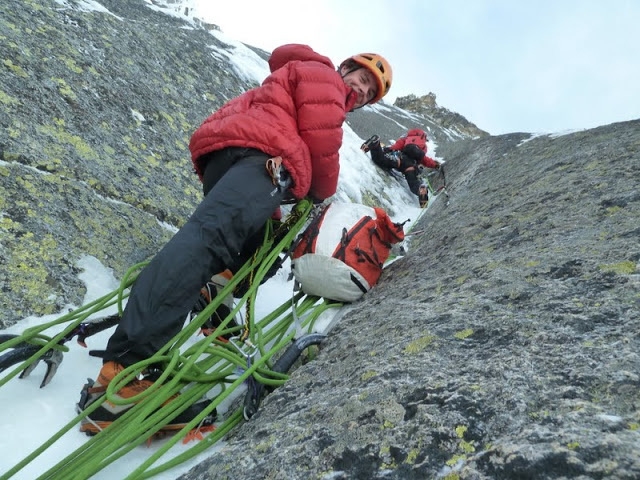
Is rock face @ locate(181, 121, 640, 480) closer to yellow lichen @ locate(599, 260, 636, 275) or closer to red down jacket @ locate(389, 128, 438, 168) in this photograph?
yellow lichen @ locate(599, 260, 636, 275)

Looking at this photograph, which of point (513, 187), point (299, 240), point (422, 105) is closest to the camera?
point (299, 240)

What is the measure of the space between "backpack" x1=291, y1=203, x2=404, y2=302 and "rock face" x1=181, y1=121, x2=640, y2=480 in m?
0.23

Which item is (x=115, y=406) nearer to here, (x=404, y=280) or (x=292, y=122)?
(x=404, y=280)

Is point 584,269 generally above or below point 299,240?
below

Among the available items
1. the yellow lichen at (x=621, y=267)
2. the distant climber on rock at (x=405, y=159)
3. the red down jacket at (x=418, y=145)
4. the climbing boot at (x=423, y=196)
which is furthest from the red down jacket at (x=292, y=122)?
the red down jacket at (x=418, y=145)

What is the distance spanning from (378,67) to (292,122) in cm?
87

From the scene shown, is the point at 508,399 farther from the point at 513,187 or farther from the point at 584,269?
the point at 513,187

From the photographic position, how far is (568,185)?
2.49 metres

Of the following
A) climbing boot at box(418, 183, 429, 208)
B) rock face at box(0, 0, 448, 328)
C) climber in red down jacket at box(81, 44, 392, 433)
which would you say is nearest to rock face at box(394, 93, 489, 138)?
climbing boot at box(418, 183, 429, 208)

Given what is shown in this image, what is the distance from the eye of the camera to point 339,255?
2.30m

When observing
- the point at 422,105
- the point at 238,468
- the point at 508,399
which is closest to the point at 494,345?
the point at 508,399

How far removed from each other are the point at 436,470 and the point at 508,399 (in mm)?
241

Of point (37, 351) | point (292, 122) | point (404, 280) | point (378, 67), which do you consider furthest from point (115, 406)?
point (378, 67)

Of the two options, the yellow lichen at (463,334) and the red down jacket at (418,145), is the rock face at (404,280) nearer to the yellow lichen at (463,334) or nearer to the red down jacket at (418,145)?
the yellow lichen at (463,334)
